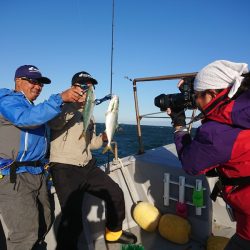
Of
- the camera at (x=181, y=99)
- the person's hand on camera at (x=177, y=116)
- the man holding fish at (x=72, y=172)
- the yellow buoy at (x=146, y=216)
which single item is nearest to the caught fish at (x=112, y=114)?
the camera at (x=181, y=99)

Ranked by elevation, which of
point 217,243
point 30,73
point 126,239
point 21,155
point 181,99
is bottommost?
point 126,239

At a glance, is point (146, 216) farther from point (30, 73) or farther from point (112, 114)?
point (30, 73)

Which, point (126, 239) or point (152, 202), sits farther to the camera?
point (152, 202)

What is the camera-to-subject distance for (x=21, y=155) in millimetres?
3234

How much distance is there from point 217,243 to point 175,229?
693 millimetres

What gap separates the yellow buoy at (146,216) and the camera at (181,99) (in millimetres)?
2294

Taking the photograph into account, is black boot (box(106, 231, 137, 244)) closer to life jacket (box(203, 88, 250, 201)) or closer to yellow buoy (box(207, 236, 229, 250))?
yellow buoy (box(207, 236, 229, 250))

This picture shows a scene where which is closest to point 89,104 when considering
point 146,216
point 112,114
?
point 112,114

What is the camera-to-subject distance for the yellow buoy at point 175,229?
4.36 meters

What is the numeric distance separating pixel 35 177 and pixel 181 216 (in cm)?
249

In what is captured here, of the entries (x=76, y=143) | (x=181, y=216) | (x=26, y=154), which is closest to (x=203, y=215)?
(x=181, y=216)

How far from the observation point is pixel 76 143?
394 centimetres

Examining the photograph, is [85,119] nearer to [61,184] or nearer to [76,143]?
[76,143]

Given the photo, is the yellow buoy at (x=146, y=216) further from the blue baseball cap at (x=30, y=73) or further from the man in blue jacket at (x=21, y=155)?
the blue baseball cap at (x=30, y=73)
